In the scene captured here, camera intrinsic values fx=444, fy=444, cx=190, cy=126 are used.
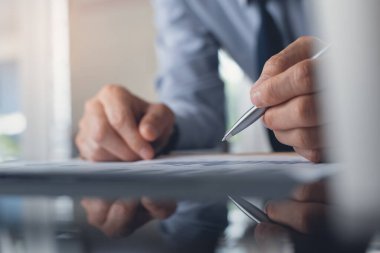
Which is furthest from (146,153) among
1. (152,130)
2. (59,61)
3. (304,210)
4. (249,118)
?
(59,61)

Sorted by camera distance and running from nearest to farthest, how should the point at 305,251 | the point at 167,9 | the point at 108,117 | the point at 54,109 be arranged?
the point at 305,251, the point at 108,117, the point at 167,9, the point at 54,109

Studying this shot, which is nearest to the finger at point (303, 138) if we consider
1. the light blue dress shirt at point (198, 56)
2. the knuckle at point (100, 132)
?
the knuckle at point (100, 132)

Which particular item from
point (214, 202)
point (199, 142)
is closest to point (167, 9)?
point (199, 142)

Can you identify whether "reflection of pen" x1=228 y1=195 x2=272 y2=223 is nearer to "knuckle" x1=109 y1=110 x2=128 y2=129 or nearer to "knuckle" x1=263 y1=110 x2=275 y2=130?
"knuckle" x1=263 y1=110 x2=275 y2=130

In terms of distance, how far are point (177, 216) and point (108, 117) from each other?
0.30 metres

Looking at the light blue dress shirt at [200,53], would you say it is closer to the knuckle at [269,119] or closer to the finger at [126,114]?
the finger at [126,114]

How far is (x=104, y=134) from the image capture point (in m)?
0.39

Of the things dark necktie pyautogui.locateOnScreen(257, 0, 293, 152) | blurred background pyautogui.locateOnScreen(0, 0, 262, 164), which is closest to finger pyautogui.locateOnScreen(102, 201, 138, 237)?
dark necktie pyautogui.locateOnScreen(257, 0, 293, 152)

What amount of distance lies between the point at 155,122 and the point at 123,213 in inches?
11.2

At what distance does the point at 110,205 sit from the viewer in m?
0.14

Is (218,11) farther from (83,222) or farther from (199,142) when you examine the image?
(83,222)

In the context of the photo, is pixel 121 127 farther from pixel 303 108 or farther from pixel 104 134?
pixel 303 108

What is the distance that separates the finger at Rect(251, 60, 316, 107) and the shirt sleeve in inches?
14.4

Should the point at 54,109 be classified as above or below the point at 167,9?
below
